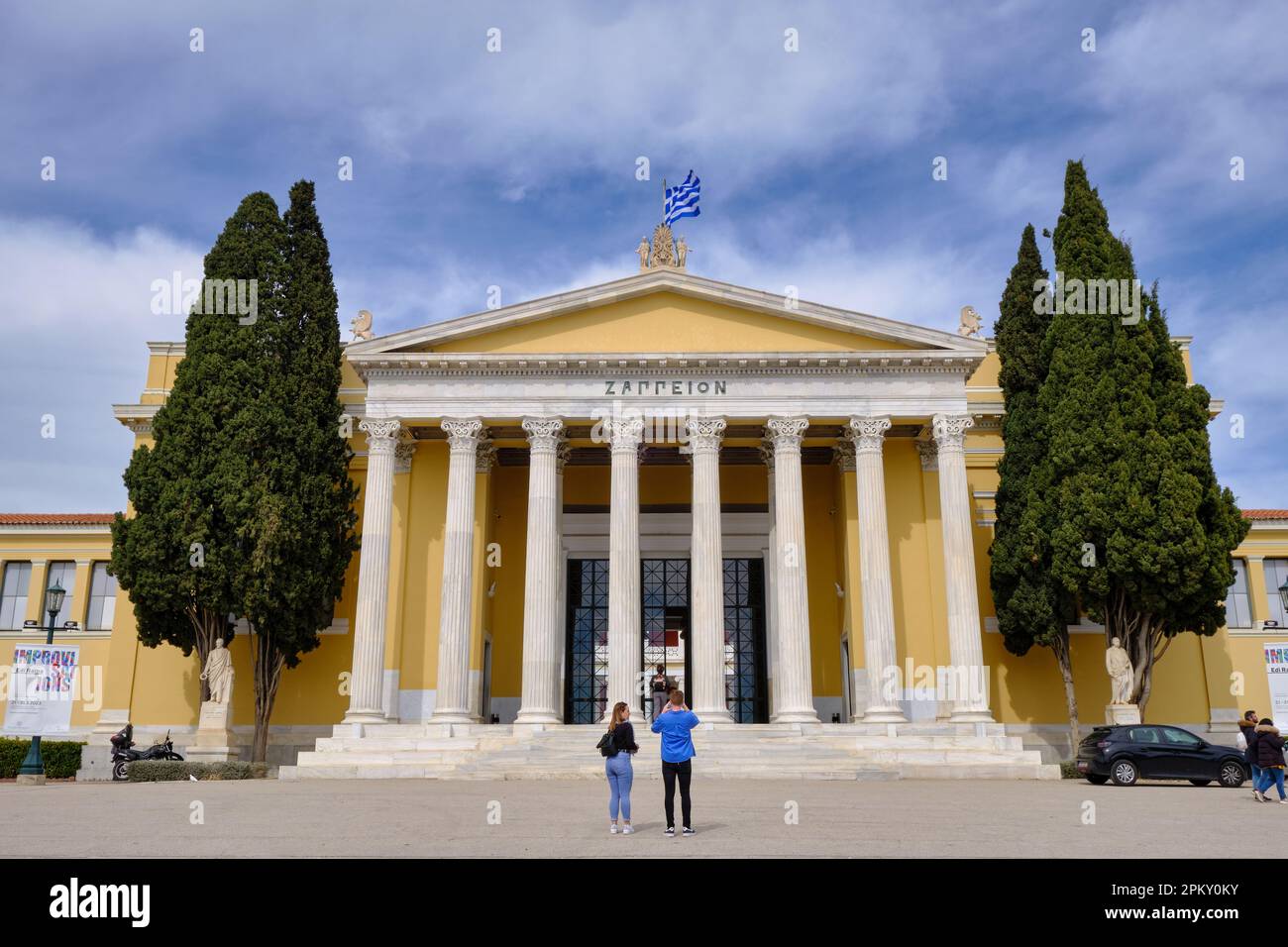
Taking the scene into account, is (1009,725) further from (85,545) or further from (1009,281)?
(85,545)

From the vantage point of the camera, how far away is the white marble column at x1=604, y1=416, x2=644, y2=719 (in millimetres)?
25094

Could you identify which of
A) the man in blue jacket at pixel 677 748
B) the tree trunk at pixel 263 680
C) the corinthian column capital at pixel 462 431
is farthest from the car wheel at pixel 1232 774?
the tree trunk at pixel 263 680

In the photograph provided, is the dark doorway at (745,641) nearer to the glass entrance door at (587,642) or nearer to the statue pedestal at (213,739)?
the glass entrance door at (587,642)

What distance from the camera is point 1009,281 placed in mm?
28219

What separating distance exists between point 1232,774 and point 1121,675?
481 cm

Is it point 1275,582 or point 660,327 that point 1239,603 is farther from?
point 660,327

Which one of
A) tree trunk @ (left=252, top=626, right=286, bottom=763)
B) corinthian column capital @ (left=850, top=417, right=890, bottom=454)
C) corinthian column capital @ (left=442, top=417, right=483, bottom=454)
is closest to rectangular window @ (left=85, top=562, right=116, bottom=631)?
tree trunk @ (left=252, top=626, right=286, bottom=763)

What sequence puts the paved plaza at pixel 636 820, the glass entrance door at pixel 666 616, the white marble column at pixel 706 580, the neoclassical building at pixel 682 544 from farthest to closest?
1. the glass entrance door at pixel 666 616
2. the neoclassical building at pixel 682 544
3. the white marble column at pixel 706 580
4. the paved plaza at pixel 636 820

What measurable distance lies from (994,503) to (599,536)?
11734mm

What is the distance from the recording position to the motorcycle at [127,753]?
78.1ft

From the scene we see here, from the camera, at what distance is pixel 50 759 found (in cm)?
2594

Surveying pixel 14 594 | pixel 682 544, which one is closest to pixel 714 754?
pixel 682 544

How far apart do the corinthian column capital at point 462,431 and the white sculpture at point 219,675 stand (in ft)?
25.3
